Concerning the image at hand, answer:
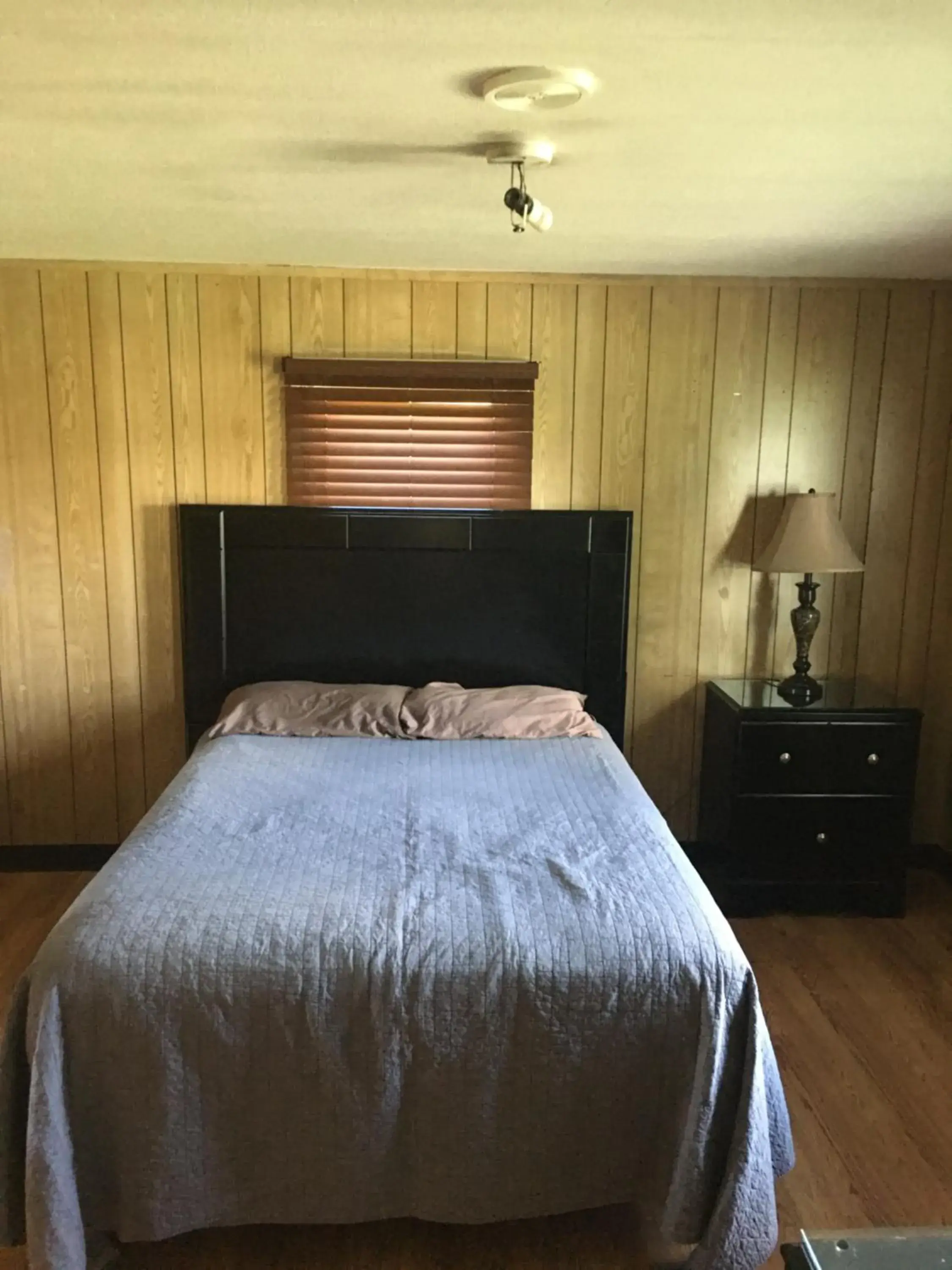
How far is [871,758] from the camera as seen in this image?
311 centimetres

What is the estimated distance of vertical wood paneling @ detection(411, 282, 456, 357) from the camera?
10.6ft

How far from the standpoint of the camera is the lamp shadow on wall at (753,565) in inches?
133

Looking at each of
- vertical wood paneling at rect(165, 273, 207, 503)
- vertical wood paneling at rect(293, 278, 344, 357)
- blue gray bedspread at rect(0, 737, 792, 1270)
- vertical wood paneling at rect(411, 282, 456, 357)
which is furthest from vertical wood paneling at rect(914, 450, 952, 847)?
vertical wood paneling at rect(165, 273, 207, 503)

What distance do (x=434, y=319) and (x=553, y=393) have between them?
49 centimetres

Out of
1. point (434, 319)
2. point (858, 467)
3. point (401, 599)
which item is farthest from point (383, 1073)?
point (858, 467)

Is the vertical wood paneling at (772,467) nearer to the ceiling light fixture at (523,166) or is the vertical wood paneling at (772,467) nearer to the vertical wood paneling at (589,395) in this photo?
the vertical wood paneling at (589,395)

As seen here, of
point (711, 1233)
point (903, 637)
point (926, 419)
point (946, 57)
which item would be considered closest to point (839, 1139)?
point (711, 1233)

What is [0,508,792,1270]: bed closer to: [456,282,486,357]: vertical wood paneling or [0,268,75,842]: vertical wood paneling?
[0,268,75,842]: vertical wood paneling

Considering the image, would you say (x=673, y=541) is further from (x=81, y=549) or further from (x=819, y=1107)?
(x=81, y=549)

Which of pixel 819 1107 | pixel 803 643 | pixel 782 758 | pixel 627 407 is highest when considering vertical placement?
pixel 627 407

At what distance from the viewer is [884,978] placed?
2.81m

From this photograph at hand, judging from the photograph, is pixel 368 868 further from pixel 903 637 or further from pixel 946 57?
pixel 903 637

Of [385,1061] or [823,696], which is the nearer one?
[385,1061]

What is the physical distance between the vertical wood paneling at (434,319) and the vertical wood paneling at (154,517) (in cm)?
80
